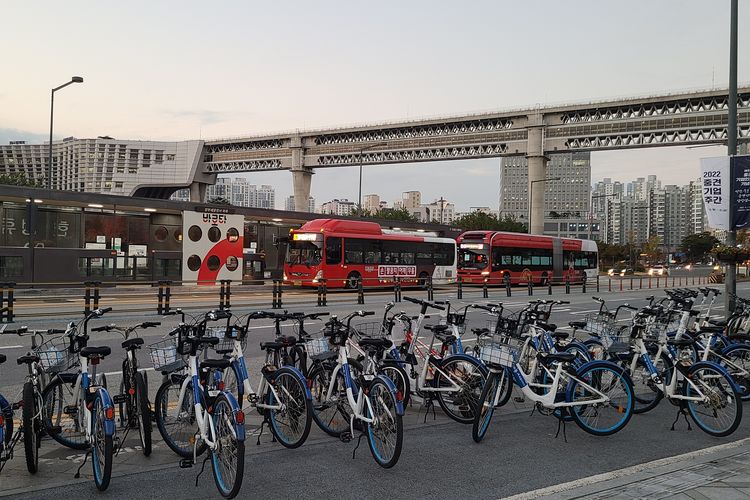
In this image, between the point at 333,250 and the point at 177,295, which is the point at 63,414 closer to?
the point at 177,295

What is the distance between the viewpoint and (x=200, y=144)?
338 ft

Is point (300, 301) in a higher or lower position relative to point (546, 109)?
lower

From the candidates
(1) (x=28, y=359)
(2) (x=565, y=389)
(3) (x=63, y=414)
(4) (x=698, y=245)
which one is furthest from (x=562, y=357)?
(4) (x=698, y=245)

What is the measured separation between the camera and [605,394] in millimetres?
6133

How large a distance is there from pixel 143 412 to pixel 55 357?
959mm

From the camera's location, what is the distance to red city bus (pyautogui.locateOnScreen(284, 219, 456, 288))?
28062 millimetres

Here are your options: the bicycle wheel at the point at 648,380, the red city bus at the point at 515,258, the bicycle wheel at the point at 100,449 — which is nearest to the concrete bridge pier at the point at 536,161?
the red city bus at the point at 515,258

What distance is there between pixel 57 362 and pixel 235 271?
2425 cm

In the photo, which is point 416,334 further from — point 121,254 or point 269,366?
point 121,254

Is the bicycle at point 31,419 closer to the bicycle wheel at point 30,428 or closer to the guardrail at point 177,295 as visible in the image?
the bicycle wheel at point 30,428

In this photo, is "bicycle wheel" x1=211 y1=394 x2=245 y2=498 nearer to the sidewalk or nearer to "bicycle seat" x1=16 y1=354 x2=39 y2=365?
"bicycle seat" x1=16 y1=354 x2=39 y2=365

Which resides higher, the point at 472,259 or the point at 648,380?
the point at 472,259

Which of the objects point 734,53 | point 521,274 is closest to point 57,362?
point 734,53

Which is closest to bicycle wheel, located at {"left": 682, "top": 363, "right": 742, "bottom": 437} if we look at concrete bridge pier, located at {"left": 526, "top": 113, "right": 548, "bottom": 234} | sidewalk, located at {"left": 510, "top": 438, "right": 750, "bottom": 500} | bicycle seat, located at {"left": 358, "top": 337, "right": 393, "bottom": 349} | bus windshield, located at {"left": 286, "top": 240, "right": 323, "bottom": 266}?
sidewalk, located at {"left": 510, "top": 438, "right": 750, "bottom": 500}
